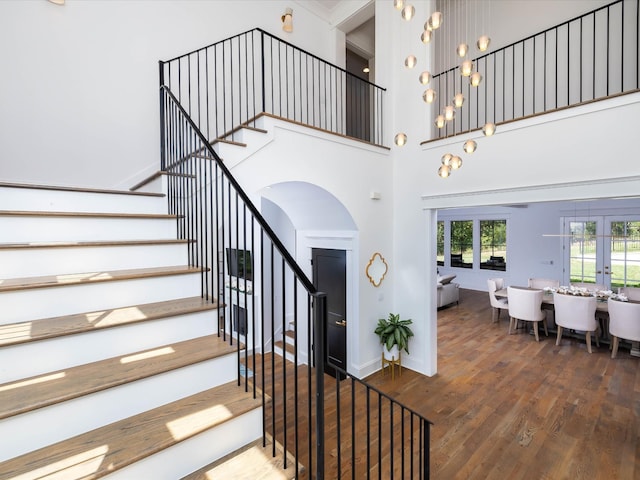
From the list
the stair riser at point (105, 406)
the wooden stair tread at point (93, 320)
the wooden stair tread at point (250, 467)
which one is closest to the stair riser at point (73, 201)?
the wooden stair tread at point (93, 320)

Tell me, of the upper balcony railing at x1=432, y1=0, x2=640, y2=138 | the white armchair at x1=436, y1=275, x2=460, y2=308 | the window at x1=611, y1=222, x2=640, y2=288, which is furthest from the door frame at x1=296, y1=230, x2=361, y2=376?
the window at x1=611, y1=222, x2=640, y2=288

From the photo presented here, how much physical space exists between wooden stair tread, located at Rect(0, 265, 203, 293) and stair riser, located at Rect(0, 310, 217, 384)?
1.14 feet

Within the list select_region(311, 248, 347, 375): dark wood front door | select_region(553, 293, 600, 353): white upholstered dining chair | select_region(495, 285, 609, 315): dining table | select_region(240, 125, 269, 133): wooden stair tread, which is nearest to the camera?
select_region(240, 125, 269, 133): wooden stair tread

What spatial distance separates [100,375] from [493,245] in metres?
10.8

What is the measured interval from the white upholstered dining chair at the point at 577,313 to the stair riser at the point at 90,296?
6153 millimetres

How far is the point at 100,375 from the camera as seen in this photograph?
4.91ft

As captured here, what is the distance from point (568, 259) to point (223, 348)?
9592 mm

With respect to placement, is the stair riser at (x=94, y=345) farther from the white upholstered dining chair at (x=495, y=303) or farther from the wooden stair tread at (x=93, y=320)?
the white upholstered dining chair at (x=495, y=303)

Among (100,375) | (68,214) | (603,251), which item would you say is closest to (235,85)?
(68,214)

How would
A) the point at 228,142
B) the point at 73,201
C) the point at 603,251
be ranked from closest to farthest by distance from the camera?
the point at 73,201
the point at 228,142
the point at 603,251

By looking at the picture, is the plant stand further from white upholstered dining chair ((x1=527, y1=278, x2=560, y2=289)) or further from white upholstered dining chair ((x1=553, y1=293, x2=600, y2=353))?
white upholstered dining chair ((x1=527, y1=278, x2=560, y2=289))

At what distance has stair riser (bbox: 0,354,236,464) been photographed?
4.15 feet

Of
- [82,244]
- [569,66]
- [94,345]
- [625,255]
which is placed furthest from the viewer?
[625,255]

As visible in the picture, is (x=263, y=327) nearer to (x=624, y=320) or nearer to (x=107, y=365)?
(x=107, y=365)
